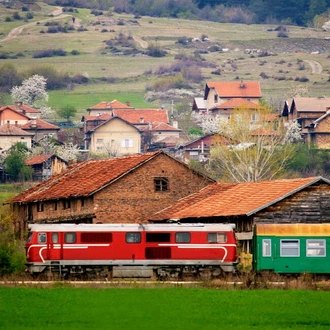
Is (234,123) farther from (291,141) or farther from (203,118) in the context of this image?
(203,118)

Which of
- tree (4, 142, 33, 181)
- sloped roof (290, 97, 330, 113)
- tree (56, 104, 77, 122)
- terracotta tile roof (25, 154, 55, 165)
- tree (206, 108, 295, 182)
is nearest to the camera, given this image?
tree (206, 108, 295, 182)

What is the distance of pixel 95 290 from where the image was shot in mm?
39500

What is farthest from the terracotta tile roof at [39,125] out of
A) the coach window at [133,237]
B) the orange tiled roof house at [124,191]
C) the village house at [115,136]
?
the coach window at [133,237]

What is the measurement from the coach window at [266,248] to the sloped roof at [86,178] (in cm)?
1596

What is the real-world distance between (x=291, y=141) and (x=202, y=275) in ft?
337

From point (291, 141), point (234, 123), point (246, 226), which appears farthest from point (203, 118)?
point (246, 226)

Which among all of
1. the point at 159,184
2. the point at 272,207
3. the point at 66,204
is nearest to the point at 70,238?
the point at 272,207

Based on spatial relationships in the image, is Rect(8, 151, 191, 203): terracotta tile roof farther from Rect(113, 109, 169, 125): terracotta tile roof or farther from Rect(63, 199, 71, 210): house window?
Rect(113, 109, 169, 125): terracotta tile roof

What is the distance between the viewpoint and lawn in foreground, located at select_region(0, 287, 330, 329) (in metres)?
31.3

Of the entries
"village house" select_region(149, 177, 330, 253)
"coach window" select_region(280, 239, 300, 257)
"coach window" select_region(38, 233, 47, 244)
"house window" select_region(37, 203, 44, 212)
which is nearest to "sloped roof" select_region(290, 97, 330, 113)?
"house window" select_region(37, 203, 44, 212)

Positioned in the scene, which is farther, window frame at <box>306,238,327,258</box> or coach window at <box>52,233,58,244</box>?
window frame at <box>306,238,327,258</box>

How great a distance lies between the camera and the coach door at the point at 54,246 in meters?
48.6

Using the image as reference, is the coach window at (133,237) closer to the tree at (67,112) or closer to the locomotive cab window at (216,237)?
the locomotive cab window at (216,237)

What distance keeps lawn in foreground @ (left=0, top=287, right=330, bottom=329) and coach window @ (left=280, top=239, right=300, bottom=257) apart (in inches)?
373
